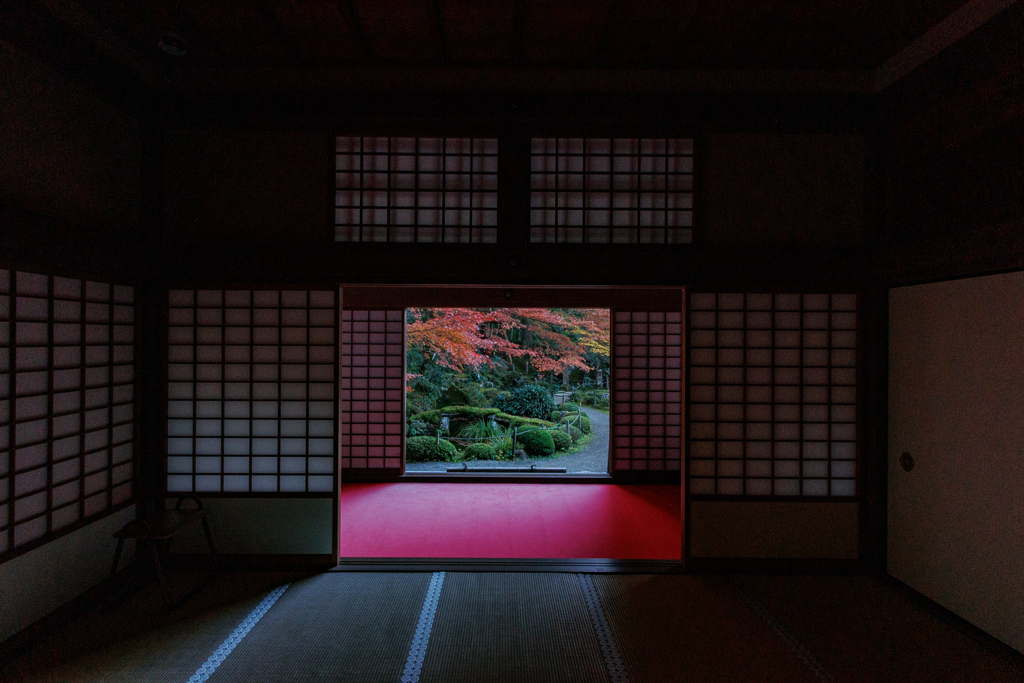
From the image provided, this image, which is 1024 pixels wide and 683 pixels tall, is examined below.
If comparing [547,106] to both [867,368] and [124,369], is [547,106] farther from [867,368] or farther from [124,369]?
[124,369]

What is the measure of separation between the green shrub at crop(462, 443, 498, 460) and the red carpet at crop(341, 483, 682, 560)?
2.67m

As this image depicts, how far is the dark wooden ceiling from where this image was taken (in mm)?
3227

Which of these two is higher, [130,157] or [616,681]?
[130,157]

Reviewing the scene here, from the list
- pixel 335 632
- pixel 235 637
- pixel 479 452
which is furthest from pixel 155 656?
pixel 479 452

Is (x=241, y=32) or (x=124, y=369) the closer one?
(x=241, y=32)

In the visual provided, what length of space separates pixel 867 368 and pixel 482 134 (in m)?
3.45

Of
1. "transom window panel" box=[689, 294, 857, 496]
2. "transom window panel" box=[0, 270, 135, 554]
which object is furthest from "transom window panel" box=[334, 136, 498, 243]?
"transom window panel" box=[689, 294, 857, 496]

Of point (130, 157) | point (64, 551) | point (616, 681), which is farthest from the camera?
point (130, 157)

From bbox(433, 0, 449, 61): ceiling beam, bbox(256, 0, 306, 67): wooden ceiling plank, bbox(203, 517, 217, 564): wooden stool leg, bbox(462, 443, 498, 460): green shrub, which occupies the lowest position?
bbox(462, 443, 498, 460): green shrub

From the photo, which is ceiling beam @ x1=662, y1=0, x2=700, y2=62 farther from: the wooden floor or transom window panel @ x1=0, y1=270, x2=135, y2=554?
transom window panel @ x1=0, y1=270, x2=135, y2=554

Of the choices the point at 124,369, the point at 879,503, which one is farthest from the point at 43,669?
the point at 879,503

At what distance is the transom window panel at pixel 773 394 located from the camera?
3.99 meters

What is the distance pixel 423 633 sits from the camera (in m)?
3.02

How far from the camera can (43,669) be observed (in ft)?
8.79
